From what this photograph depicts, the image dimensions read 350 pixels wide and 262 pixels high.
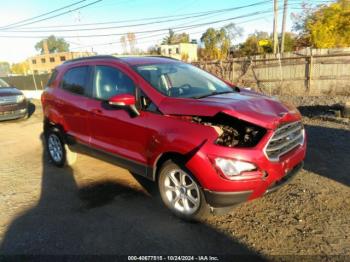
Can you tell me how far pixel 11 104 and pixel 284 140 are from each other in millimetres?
10876

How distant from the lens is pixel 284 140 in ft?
11.5

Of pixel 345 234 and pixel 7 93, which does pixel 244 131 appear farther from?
pixel 7 93

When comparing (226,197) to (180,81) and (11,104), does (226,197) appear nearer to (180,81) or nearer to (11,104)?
(180,81)

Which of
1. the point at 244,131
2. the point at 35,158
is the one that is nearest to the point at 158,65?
the point at 244,131

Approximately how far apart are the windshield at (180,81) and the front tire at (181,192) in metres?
0.94

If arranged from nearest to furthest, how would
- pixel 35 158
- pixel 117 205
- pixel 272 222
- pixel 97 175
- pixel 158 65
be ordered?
1. pixel 272 222
2. pixel 117 205
3. pixel 158 65
4. pixel 97 175
5. pixel 35 158

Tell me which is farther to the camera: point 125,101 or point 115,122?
point 115,122

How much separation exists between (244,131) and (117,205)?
77.0 inches

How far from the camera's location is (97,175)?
5.39 m

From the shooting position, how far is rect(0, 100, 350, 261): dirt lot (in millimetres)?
3225

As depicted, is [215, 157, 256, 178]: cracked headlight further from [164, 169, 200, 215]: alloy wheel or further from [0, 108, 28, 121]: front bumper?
[0, 108, 28, 121]: front bumper

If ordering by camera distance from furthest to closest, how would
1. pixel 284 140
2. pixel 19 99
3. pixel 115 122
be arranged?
pixel 19 99
pixel 115 122
pixel 284 140

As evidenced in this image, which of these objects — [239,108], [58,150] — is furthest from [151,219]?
[58,150]

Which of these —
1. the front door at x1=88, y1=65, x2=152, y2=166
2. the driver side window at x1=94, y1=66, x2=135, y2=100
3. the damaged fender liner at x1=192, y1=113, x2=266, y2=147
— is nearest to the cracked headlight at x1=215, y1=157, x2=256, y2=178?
the damaged fender liner at x1=192, y1=113, x2=266, y2=147
